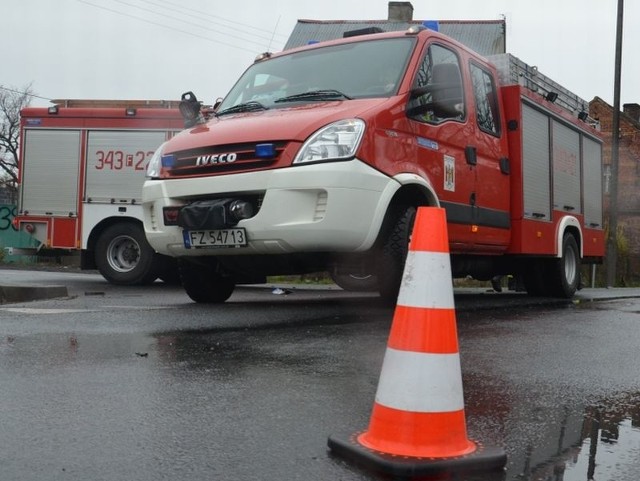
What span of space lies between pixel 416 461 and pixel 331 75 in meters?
4.85

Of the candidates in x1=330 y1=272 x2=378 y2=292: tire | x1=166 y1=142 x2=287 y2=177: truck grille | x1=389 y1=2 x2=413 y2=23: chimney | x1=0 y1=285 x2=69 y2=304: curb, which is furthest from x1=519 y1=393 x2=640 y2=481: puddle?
x1=389 y1=2 x2=413 y2=23: chimney

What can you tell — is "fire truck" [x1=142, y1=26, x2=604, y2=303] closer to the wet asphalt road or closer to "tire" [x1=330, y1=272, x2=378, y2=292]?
the wet asphalt road

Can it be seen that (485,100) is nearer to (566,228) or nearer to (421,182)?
(421,182)

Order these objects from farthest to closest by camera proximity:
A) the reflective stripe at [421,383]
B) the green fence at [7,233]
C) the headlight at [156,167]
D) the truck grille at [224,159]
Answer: the green fence at [7,233], the headlight at [156,167], the truck grille at [224,159], the reflective stripe at [421,383]

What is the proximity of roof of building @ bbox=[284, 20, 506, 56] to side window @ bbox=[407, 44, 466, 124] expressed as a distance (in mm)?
17786

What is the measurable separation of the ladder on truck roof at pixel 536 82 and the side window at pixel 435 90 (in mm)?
1631

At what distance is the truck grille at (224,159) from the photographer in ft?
18.7

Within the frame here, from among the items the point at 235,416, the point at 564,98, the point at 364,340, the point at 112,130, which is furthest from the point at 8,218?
the point at 235,416

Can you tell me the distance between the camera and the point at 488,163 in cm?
757

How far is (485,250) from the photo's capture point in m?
7.57

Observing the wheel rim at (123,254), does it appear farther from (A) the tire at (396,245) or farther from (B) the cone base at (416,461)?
(B) the cone base at (416,461)

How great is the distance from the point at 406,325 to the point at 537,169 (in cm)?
654

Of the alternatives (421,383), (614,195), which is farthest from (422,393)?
(614,195)

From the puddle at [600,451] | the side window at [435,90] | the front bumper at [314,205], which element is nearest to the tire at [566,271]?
the side window at [435,90]
